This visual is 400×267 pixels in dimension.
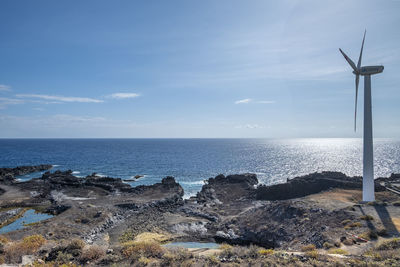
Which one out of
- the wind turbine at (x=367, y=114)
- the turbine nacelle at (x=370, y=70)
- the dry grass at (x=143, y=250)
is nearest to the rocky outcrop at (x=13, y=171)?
the dry grass at (x=143, y=250)

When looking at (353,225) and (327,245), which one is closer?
(327,245)

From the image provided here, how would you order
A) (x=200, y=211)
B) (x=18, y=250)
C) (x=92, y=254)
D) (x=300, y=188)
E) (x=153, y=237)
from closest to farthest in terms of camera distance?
(x=92, y=254) < (x=18, y=250) < (x=153, y=237) < (x=200, y=211) < (x=300, y=188)

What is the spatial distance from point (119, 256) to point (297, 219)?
79.0 ft

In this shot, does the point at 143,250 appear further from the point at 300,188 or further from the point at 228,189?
the point at 228,189

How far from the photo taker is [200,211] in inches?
1730

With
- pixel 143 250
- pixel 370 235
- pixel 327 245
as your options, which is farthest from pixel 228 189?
pixel 143 250

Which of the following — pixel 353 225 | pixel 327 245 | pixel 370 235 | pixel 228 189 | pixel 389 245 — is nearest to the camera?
pixel 389 245

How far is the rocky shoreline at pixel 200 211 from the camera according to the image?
29250 millimetres

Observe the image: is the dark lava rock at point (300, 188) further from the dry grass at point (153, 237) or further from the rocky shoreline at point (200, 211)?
the dry grass at point (153, 237)

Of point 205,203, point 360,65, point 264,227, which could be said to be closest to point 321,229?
point 264,227

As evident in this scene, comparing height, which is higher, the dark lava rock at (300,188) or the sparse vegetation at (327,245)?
the sparse vegetation at (327,245)

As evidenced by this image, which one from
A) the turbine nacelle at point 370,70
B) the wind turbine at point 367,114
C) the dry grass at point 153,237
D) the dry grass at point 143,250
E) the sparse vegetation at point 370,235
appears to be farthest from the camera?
the dry grass at point 153,237

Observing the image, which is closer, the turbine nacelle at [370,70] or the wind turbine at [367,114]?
the turbine nacelle at [370,70]

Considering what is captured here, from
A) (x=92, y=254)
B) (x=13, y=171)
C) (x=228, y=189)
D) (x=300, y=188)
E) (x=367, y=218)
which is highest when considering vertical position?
(x=92, y=254)
